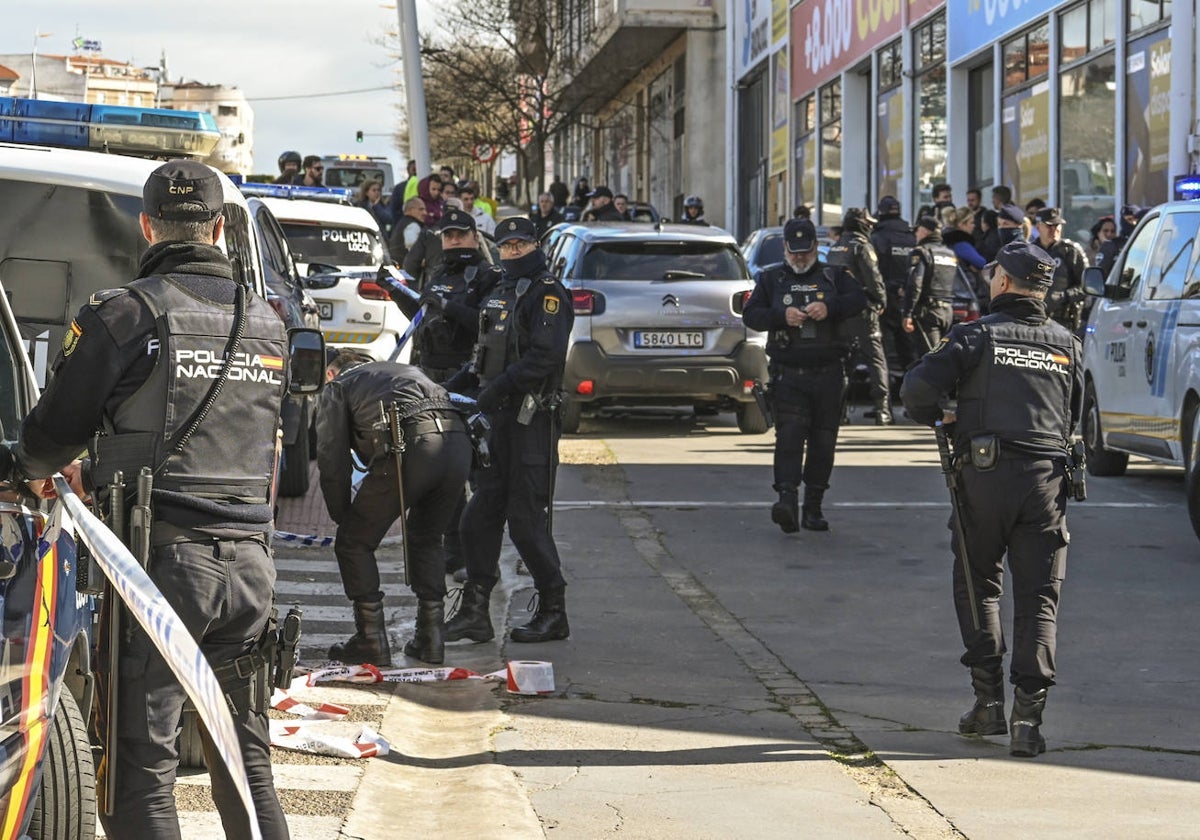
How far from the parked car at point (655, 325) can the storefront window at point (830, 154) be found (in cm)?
1711

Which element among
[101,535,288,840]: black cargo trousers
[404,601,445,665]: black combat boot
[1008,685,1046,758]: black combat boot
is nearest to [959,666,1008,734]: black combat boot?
[1008,685,1046,758]: black combat boot

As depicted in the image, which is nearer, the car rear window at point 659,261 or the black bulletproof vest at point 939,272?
the car rear window at point 659,261

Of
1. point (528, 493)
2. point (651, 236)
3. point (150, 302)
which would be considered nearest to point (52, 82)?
point (651, 236)

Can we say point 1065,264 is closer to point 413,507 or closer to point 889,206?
point 889,206

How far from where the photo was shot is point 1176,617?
29.5 ft

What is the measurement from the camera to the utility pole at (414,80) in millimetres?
23734

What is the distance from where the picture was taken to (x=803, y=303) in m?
11.4

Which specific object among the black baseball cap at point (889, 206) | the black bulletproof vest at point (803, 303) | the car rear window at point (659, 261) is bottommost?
the black bulletproof vest at point (803, 303)

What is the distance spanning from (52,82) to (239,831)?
56.2 metres

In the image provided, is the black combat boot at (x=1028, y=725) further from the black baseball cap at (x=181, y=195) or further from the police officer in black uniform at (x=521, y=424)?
the black baseball cap at (x=181, y=195)

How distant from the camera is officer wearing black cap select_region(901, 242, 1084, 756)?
6.71m

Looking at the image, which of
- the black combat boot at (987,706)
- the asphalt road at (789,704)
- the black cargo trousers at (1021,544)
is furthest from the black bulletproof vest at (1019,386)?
the asphalt road at (789,704)

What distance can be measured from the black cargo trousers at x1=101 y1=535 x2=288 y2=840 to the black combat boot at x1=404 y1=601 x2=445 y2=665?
349 cm

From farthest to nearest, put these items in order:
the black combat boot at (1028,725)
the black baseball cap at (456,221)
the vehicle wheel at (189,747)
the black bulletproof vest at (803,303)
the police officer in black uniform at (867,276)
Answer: the police officer in black uniform at (867,276) → the black bulletproof vest at (803,303) → the black baseball cap at (456,221) → the black combat boot at (1028,725) → the vehicle wheel at (189,747)
